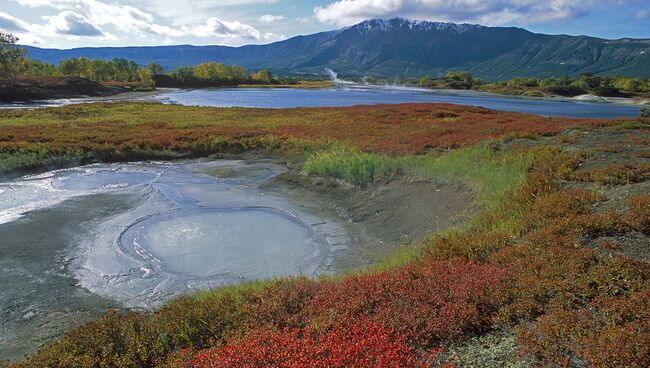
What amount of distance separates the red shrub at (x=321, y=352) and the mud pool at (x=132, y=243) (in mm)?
5217

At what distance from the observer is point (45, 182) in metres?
23.9

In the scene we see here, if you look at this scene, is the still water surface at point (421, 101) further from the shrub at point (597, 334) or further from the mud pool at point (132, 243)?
the shrub at point (597, 334)

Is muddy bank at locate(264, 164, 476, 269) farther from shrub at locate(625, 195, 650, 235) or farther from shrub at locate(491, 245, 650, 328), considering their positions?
shrub at locate(491, 245, 650, 328)

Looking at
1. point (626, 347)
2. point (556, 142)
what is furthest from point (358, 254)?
point (556, 142)

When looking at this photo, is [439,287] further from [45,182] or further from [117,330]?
[45,182]

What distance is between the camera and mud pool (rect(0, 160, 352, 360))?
1115 cm

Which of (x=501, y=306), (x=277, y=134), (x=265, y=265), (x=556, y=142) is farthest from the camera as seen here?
(x=277, y=134)

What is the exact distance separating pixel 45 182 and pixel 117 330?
20.2 metres

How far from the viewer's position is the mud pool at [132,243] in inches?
439

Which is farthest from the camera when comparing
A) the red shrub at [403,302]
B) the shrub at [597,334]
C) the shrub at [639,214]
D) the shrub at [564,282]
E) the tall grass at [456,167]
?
the tall grass at [456,167]

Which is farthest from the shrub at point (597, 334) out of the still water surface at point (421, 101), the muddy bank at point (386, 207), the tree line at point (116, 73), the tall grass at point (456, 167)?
the tree line at point (116, 73)

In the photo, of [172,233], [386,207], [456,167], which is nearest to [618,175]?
[456,167]

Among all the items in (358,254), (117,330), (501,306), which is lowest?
(358,254)

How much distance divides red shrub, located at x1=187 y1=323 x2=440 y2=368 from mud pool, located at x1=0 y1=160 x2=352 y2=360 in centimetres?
522
